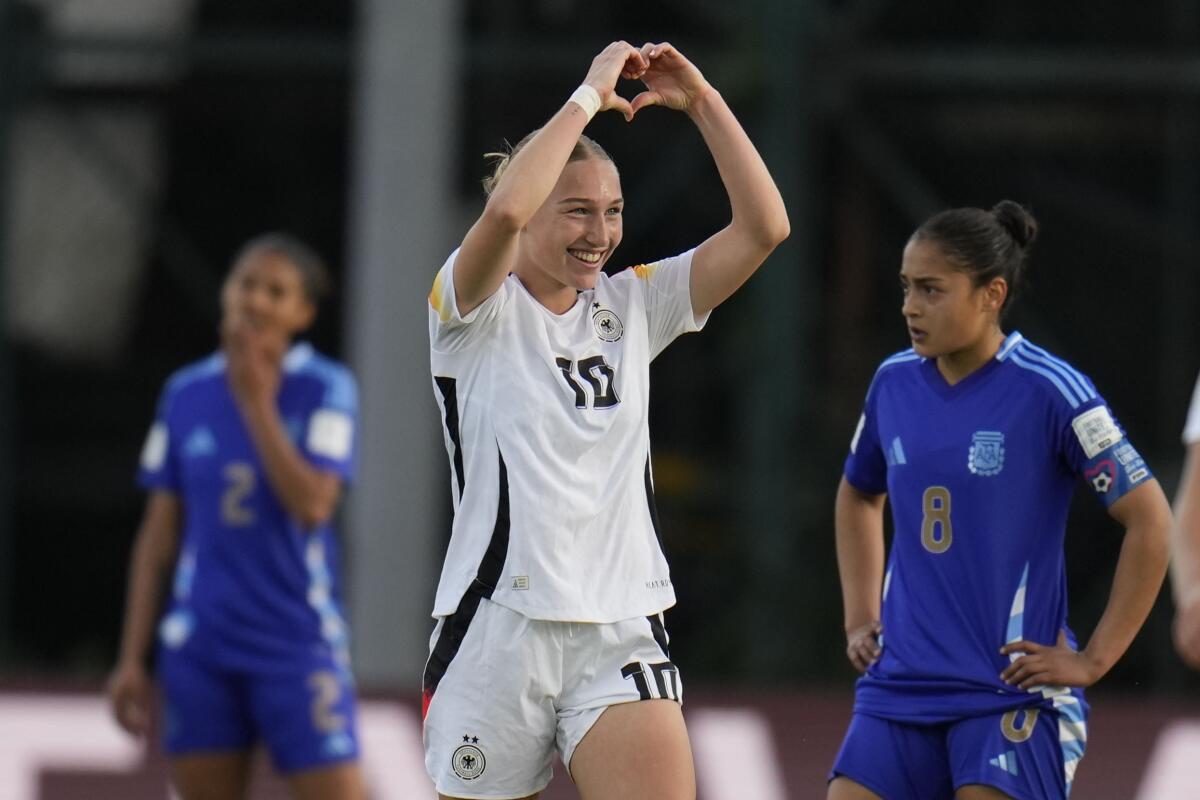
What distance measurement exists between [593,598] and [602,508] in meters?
0.19

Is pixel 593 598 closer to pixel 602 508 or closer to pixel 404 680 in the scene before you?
pixel 602 508

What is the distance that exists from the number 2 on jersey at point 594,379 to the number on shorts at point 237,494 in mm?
1881

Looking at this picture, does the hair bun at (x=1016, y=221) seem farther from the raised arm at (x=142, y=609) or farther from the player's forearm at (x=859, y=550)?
the raised arm at (x=142, y=609)

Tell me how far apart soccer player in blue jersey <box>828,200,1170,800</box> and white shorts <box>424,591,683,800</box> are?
65cm

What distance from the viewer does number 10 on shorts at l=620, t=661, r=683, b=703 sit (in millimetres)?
3965

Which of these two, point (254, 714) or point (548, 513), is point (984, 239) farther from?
point (254, 714)

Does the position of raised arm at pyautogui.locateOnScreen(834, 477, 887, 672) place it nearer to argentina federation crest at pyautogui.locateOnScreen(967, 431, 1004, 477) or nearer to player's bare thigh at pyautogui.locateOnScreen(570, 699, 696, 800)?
argentina federation crest at pyautogui.locateOnScreen(967, 431, 1004, 477)

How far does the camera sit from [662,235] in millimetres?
13859

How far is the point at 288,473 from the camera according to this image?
5.59 metres

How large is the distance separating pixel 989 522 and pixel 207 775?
8.10ft

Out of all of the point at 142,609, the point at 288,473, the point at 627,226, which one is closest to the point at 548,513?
the point at 288,473

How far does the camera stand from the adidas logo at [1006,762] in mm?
4184

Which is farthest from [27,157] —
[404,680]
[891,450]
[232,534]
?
[891,450]

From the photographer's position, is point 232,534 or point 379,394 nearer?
point 232,534
